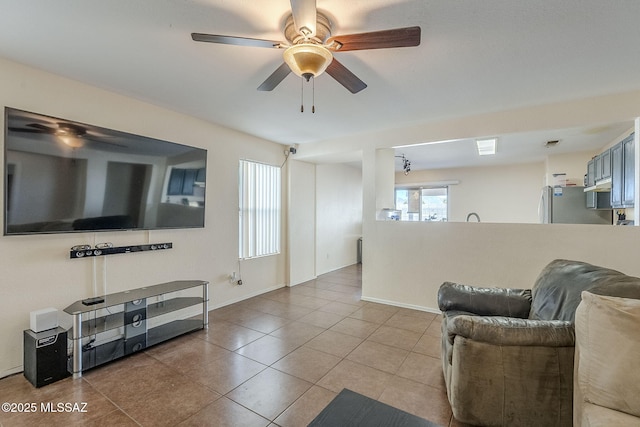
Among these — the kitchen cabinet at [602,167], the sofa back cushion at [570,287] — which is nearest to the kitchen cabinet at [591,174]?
the kitchen cabinet at [602,167]

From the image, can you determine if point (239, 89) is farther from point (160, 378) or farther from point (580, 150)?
point (580, 150)

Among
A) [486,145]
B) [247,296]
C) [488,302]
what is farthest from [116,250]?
[486,145]

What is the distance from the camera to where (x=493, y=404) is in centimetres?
159

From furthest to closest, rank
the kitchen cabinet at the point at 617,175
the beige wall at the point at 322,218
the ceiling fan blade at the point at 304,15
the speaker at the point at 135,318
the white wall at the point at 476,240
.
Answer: the beige wall at the point at 322,218 → the kitchen cabinet at the point at 617,175 → the white wall at the point at 476,240 → the speaker at the point at 135,318 → the ceiling fan blade at the point at 304,15

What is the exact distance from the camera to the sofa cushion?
1123 mm

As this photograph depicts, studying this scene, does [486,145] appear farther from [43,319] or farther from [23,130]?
[43,319]

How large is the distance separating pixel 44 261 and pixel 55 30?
5.98 feet

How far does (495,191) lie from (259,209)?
521 centimetres

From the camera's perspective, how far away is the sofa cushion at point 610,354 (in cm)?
112

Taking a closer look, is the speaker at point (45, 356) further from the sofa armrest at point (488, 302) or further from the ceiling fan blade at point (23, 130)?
the sofa armrest at point (488, 302)

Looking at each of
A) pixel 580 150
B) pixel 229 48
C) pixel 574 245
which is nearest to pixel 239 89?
pixel 229 48

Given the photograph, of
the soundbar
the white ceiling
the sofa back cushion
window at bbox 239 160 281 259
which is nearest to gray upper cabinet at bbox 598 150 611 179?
the white ceiling

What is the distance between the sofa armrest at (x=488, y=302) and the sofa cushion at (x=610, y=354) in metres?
0.99

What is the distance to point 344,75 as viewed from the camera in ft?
6.44
